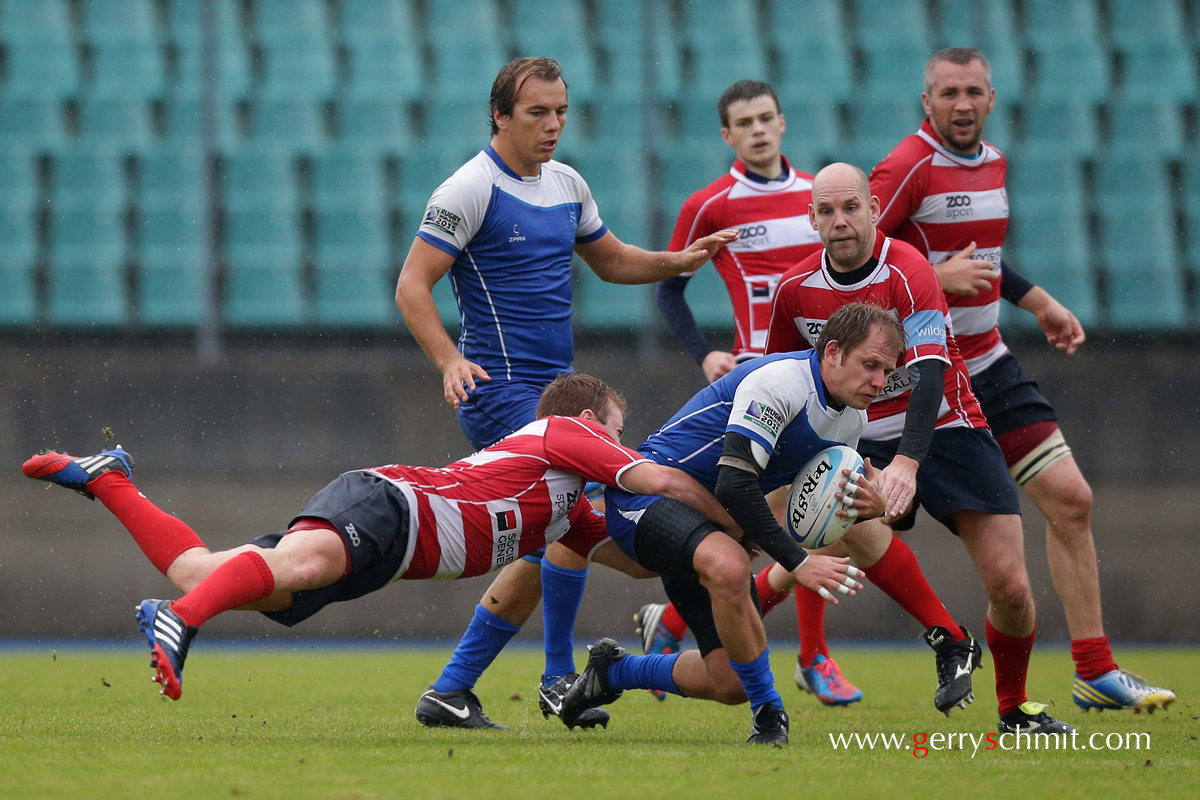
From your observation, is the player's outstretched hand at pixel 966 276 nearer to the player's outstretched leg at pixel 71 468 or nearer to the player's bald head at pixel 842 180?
the player's bald head at pixel 842 180

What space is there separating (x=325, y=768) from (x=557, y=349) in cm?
213

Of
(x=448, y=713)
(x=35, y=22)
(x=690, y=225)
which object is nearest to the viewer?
(x=448, y=713)

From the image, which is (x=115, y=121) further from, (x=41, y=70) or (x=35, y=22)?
(x=35, y=22)

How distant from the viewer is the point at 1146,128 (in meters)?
11.0

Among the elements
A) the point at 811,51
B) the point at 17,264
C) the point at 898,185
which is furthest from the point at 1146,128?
the point at 17,264

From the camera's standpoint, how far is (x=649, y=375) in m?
9.28

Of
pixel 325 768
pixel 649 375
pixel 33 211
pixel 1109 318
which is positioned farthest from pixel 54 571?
pixel 1109 318

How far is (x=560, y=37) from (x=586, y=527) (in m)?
7.66

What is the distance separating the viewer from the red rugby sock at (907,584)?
5121mm

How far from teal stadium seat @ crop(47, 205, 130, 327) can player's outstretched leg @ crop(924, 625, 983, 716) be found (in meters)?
7.06

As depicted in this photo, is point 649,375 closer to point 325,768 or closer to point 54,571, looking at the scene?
point 54,571

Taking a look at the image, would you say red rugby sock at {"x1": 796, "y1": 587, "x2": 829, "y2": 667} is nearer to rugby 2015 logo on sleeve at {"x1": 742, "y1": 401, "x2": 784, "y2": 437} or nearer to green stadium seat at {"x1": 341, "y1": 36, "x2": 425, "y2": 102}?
rugby 2015 logo on sleeve at {"x1": 742, "y1": 401, "x2": 784, "y2": 437}

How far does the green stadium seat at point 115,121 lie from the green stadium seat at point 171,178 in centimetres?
19

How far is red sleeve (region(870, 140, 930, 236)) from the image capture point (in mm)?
5340
